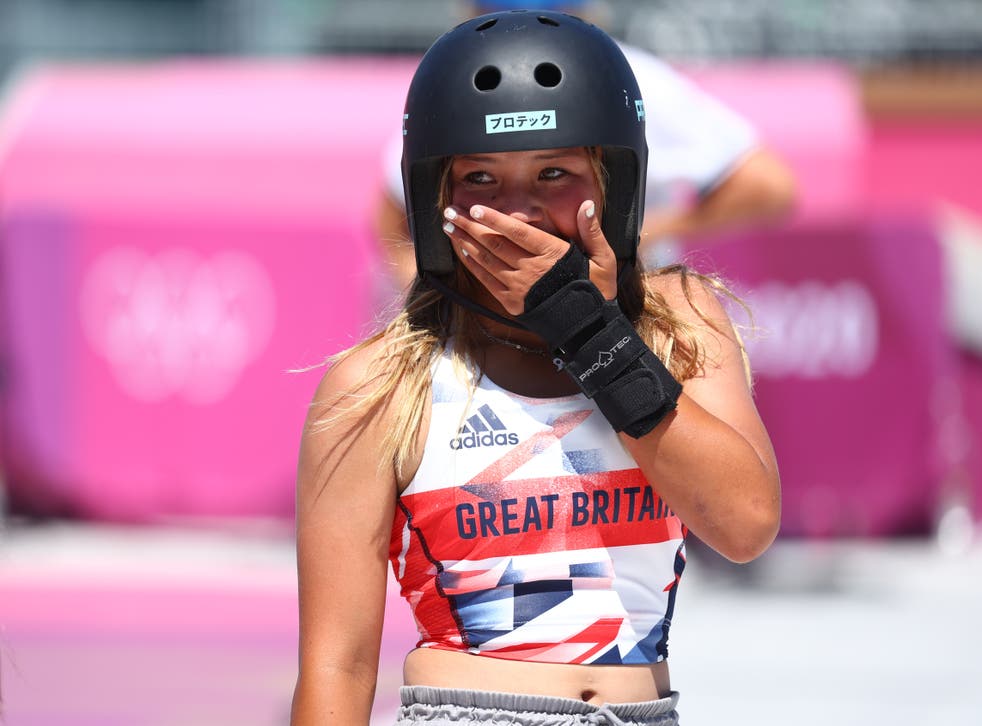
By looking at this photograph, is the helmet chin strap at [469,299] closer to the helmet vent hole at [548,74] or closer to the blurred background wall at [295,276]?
the helmet vent hole at [548,74]

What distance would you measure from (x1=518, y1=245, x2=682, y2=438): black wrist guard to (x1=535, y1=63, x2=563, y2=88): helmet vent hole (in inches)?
12.4

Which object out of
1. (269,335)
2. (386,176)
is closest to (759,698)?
(386,176)

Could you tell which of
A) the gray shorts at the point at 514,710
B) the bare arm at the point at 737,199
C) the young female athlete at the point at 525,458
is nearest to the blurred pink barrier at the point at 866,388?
the bare arm at the point at 737,199

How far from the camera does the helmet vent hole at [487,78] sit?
2420mm

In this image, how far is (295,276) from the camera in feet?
31.8

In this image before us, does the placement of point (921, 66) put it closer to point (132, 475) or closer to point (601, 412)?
point (132, 475)

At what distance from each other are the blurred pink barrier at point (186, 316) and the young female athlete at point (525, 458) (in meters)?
6.88

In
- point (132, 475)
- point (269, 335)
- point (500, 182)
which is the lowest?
point (500, 182)

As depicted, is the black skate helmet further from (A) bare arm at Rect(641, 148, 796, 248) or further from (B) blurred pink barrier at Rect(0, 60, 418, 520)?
(B) blurred pink barrier at Rect(0, 60, 418, 520)

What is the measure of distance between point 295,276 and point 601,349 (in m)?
7.58

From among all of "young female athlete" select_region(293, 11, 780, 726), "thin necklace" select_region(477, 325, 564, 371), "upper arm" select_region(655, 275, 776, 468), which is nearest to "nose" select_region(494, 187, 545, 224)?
"young female athlete" select_region(293, 11, 780, 726)

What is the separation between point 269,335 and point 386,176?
5.60 meters

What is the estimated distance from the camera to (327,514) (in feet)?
7.79

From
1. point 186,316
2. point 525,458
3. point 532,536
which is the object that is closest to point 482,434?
point 525,458
